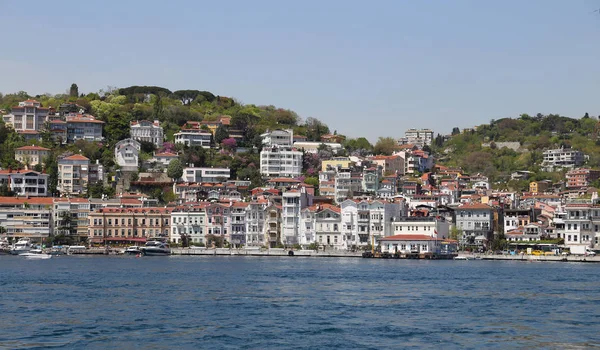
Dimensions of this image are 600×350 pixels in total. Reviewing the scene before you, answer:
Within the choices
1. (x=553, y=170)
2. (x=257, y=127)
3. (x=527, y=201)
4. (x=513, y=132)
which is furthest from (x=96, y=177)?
(x=513, y=132)

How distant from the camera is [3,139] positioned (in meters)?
107

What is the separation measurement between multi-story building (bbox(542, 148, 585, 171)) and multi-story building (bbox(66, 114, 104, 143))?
221 ft

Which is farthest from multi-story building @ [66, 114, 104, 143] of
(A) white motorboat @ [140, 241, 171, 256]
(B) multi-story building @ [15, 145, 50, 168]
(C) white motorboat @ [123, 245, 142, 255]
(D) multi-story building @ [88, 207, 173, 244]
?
(A) white motorboat @ [140, 241, 171, 256]

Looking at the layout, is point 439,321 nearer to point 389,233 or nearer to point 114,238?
point 389,233

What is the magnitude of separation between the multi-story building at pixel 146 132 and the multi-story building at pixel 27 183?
17.5 meters

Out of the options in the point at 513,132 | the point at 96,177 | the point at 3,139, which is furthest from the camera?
the point at 513,132

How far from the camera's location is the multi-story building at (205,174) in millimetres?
102875

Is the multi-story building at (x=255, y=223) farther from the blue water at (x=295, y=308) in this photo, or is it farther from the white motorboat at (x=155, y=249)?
the blue water at (x=295, y=308)

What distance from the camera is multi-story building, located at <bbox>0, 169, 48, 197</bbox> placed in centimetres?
9369

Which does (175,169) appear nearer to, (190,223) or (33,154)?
(190,223)

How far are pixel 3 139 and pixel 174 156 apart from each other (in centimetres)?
1921

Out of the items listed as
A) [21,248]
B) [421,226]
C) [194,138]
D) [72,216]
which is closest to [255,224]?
[421,226]

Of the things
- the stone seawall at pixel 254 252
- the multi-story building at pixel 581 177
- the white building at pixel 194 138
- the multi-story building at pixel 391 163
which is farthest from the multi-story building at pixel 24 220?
the multi-story building at pixel 581 177

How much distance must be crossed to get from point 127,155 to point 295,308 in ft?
229
